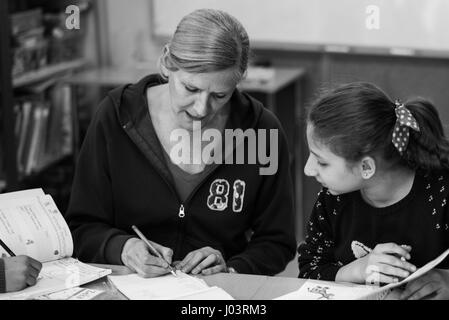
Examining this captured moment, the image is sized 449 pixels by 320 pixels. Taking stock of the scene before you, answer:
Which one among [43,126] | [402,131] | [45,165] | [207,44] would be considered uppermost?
[207,44]

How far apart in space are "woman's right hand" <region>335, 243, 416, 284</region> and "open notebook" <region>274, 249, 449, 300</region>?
0.06 ft

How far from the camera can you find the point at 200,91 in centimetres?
148

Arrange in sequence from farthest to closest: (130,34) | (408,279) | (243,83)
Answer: (130,34) < (243,83) < (408,279)

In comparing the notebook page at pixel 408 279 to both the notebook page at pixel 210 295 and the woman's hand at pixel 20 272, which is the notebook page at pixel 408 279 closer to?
the notebook page at pixel 210 295

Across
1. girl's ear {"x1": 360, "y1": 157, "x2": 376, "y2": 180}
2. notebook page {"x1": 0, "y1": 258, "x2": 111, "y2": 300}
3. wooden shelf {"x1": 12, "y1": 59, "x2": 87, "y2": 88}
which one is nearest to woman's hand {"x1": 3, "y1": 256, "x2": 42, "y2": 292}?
notebook page {"x1": 0, "y1": 258, "x2": 111, "y2": 300}

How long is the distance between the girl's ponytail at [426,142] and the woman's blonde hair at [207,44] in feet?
1.14

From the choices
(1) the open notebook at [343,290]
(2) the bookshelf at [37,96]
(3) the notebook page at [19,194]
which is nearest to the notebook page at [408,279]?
(1) the open notebook at [343,290]

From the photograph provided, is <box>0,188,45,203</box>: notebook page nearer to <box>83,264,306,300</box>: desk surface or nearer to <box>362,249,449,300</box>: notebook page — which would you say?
<box>83,264,306,300</box>: desk surface

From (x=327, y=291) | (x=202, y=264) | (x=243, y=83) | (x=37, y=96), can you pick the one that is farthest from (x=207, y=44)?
(x=37, y=96)

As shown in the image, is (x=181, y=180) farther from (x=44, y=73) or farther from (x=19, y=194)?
(x=44, y=73)

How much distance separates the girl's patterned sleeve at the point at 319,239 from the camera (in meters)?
1.49

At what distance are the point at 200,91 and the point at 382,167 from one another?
1.25 ft
